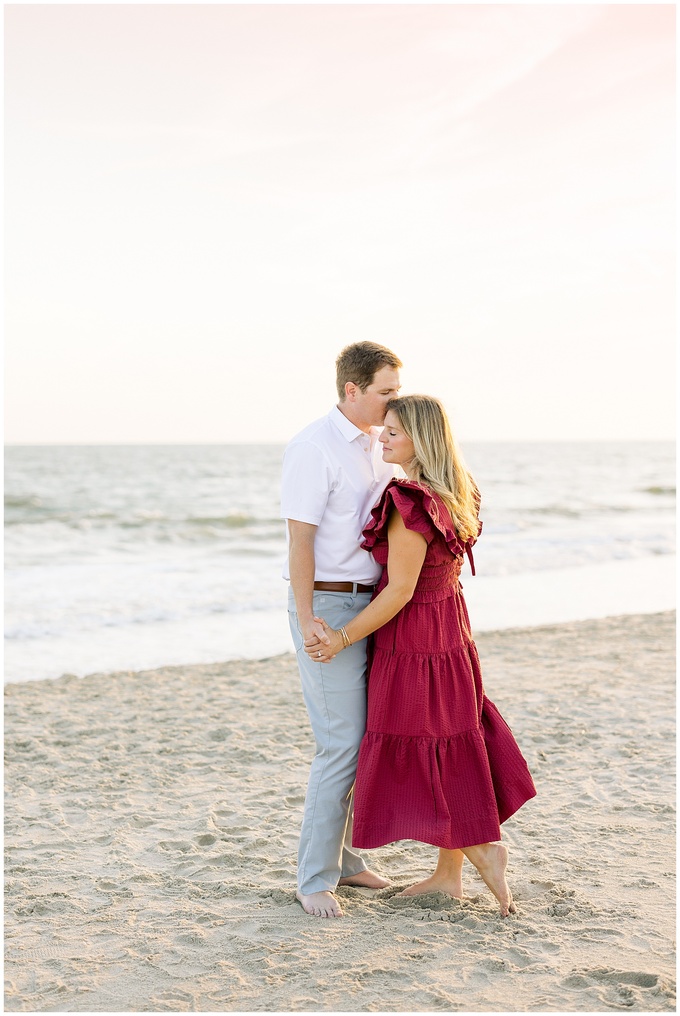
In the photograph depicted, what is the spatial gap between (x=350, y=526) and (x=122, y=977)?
1.69 meters

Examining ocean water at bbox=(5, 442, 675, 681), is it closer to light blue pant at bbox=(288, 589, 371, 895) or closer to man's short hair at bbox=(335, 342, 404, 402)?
light blue pant at bbox=(288, 589, 371, 895)

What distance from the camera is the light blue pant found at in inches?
128

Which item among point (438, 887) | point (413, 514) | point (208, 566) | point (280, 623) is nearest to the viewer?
point (413, 514)

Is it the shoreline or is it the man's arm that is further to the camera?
the shoreline

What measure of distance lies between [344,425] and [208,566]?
10846 millimetres

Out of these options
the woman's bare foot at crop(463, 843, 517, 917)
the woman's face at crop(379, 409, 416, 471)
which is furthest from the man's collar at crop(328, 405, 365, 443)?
the woman's bare foot at crop(463, 843, 517, 917)

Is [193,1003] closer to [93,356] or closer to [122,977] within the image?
[122,977]

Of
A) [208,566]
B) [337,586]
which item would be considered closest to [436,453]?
[337,586]

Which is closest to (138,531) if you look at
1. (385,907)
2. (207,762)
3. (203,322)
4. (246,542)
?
(246,542)

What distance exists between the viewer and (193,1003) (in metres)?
2.68

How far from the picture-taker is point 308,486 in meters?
3.15

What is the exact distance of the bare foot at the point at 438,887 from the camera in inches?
133

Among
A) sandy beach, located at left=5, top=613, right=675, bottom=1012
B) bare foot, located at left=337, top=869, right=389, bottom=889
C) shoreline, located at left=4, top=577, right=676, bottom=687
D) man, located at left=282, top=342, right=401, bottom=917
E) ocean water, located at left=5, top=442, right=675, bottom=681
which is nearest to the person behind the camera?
sandy beach, located at left=5, top=613, right=675, bottom=1012

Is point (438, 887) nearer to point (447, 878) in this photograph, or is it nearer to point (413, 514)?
point (447, 878)
